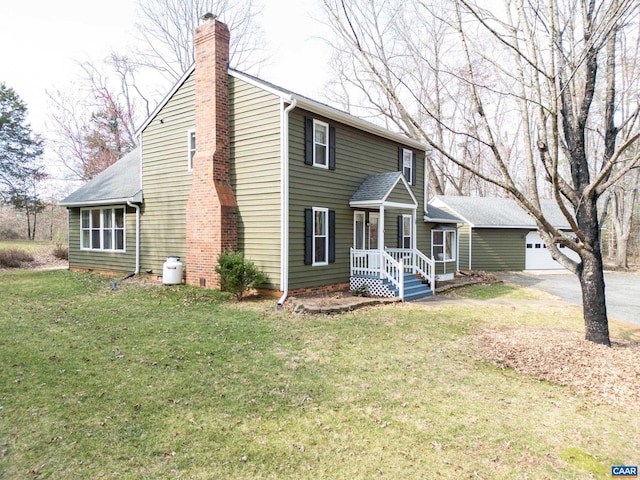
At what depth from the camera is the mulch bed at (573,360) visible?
4.86 metres

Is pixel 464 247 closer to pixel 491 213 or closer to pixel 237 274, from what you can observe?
pixel 491 213

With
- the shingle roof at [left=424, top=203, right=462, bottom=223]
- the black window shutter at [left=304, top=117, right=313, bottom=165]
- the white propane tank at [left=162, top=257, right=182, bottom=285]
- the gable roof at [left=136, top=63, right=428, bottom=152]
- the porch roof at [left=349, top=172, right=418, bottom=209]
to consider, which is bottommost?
the white propane tank at [left=162, top=257, right=182, bottom=285]

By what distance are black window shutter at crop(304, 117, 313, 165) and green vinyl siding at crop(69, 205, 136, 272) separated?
7073 mm

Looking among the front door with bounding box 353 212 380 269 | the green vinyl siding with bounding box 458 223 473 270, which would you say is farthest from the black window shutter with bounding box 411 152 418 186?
the green vinyl siding with bounding box 458 223 473 270

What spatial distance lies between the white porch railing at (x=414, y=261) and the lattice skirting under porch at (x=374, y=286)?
168cm

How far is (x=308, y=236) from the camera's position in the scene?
1055cm

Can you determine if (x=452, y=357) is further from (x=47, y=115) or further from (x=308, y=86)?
(x=47, y=115)

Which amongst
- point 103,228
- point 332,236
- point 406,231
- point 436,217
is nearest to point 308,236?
point 332,236

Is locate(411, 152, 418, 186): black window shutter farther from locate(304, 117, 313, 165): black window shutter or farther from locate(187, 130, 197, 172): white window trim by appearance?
locate(187, 130, 197, 172): white window trim

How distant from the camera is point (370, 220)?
43.2ft

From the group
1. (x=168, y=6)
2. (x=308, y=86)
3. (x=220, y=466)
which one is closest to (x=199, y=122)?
(x=308, y=86)

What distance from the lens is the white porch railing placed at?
12.7 meters

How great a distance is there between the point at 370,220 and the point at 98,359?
945cm

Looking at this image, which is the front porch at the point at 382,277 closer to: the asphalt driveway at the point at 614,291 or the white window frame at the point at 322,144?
the white window frame at the point at 322,144
